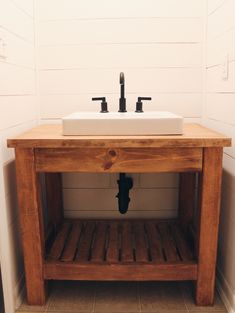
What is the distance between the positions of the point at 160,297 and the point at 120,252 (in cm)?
28

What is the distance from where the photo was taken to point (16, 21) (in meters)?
1.58

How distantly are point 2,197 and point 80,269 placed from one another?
466 millimetres

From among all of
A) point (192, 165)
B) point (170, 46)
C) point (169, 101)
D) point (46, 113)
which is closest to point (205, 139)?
point (192, 165)

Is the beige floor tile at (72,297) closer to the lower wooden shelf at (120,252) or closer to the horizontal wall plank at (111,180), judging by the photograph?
the lower wooden shelf at (120,252)

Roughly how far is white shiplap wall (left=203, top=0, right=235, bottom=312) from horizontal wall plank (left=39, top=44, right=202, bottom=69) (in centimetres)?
14

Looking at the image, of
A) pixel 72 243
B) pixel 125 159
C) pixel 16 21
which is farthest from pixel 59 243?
pixel 16 21

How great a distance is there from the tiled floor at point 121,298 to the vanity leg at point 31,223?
0.34ft

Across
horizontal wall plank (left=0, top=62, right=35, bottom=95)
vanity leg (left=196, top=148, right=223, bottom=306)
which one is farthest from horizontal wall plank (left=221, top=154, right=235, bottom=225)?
horizontal wall plank (left=0, top=62, right=35, bottom=95)

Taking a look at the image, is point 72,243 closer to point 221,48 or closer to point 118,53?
point 118,53

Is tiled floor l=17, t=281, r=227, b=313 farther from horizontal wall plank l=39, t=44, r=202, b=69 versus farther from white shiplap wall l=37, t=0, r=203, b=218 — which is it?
horizontal wall plank l=39, t=44, r=202, b=69

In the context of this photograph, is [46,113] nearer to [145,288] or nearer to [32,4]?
[32,4]

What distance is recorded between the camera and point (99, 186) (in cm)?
200

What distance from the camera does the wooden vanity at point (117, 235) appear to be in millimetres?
1329

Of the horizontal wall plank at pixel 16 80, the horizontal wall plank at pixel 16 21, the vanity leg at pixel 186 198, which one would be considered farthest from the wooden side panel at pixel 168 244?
the horizontal wall plank at pixel 16 21
